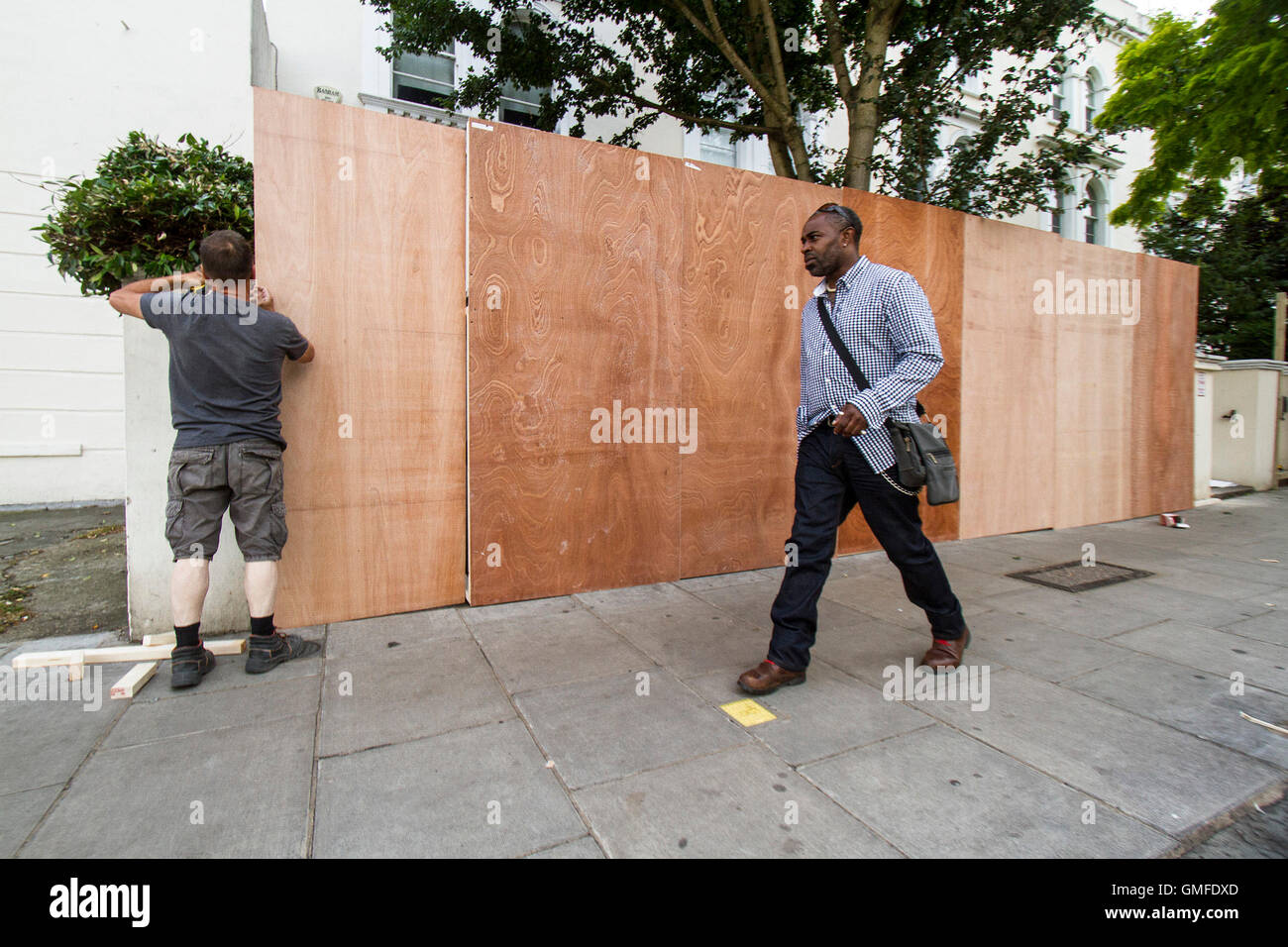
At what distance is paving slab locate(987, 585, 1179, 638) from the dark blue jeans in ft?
5.18

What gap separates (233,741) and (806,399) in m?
2.84

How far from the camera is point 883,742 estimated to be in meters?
2.65

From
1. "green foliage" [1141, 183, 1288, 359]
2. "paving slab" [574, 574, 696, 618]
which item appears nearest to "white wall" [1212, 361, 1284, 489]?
"green foliage" [1141, 183, 1288, 359]

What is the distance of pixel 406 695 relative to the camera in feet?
10.0

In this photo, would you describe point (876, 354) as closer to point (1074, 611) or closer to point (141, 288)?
point (1074, 611)

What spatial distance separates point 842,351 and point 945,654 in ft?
5.21

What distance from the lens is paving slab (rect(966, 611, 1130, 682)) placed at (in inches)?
136

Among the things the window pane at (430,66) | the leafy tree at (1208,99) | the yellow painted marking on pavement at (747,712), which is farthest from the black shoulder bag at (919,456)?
the window pane at (430,66)

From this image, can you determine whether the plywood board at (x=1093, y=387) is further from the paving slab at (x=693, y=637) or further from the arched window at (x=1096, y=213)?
the arched window at (x=1096, y=213)

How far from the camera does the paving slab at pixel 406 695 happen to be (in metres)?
2.71

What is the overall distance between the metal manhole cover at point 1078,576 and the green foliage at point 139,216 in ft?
19.1

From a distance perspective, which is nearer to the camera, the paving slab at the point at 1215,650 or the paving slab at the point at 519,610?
the paving slab at the point at 1215,650
